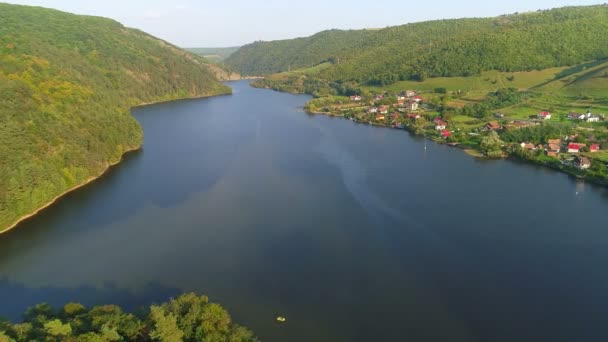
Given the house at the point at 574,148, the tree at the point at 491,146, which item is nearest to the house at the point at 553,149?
the house at the point at 574,148

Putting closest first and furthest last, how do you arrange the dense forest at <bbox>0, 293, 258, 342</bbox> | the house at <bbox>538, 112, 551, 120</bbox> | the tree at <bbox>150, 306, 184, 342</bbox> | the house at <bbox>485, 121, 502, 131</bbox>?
the dense forest at <bbox>0, 293, 258, 342</bbox>, the tree at <bbox>150, 306, 184, 342</bbox>, the house at <bbox>485, 121, 502, 131</bbox>, the house at <bbox>538, 112, 551, 120</bbox>

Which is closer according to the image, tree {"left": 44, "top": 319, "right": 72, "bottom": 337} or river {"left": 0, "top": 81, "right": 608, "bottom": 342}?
tree {"left": 44, "top": 319, "right": 72, "bottom": 337}

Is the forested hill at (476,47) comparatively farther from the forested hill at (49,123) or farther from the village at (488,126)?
the forested hill at (49,123)

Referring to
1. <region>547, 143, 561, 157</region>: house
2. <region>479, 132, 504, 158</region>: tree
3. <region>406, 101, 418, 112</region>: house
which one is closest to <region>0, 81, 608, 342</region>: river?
<region>479, 132, 504, 158</region>: tree

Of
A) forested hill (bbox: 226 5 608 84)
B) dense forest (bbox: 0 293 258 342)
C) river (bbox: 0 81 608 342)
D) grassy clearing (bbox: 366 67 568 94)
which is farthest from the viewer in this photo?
forested hill (bbox: 226 5 608 84)

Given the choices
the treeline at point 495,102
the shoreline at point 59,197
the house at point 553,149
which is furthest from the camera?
the treeline at point 495,102

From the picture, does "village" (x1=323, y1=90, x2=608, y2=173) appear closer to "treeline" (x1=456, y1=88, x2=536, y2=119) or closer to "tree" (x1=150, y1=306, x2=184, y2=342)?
Result: "treeline" (x1=456, y1=88, x2=536, y2=119)
